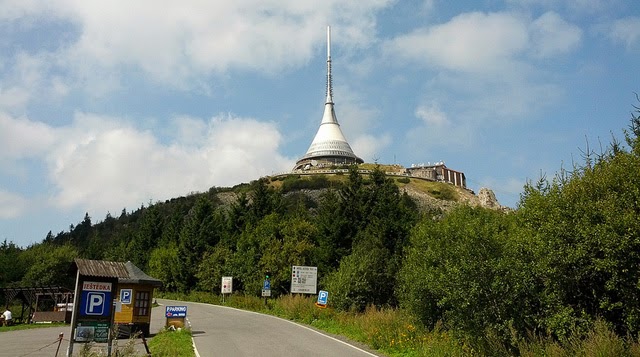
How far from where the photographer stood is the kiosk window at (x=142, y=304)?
72.0 ft

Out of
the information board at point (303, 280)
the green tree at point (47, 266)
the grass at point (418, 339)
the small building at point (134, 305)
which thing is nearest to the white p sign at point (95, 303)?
the grass at point (418, 339)

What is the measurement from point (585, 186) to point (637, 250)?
6.96 ft

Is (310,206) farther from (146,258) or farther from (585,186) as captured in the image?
(585,186)

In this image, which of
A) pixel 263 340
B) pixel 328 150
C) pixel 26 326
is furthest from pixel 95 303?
pixel 328 150

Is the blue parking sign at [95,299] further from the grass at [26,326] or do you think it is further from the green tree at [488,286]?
Answer: the grass at [26,326]

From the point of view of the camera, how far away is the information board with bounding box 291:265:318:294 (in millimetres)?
32031

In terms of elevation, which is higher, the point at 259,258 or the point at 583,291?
the point at 259,258

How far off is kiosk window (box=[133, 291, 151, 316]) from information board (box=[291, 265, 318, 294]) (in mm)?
11099

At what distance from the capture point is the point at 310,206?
7494 centimetres

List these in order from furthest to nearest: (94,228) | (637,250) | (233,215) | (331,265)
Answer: (94,228)
(233,215)
(331,265)
(637,250)

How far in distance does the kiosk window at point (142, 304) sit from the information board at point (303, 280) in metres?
11.1

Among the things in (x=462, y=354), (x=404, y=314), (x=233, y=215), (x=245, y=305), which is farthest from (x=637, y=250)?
(x=233, y=215)

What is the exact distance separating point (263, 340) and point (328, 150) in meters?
95.9

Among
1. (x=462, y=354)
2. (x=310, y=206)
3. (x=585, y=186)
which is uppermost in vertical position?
(x=310, y=206)
